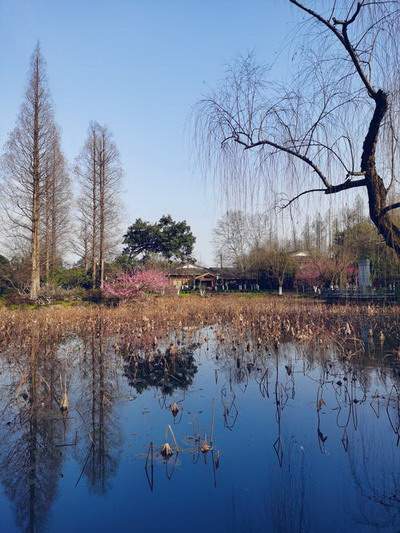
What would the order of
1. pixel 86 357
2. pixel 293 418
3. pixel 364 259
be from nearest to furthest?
pixel 293 418
pixel 86 357
pixel 364 259

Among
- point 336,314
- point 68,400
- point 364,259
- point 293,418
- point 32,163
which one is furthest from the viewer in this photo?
point 364,259

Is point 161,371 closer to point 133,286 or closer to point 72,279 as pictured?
point 133,286

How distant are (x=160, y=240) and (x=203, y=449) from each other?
122 ft

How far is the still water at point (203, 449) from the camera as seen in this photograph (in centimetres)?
333

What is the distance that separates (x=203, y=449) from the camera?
4.44 m

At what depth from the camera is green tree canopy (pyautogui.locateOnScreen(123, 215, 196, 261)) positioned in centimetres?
4069

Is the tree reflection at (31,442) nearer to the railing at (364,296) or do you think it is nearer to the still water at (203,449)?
the still water at (203,449)

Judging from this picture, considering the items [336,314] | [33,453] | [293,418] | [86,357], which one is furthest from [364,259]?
[33,453]

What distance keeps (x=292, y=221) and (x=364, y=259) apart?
26.1 metres

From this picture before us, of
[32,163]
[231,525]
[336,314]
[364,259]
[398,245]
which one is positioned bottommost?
[231,525]

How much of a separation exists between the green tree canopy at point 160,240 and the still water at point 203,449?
3278cm

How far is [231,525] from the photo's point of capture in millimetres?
3191

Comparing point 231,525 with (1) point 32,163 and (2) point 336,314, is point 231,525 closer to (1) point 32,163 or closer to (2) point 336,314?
(2) point 336,314

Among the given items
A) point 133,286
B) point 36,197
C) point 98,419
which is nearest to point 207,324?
point 133,286
